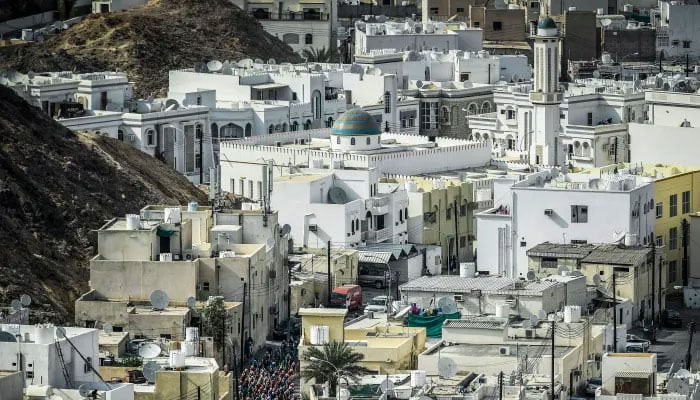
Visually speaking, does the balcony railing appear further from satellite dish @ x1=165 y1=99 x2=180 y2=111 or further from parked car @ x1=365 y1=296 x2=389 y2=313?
parked car @ x1=365 y1=296 x2=389 y2=313

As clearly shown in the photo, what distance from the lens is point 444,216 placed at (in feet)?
301

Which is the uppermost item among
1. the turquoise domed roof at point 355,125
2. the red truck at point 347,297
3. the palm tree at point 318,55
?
the turquoise domed roof at point 355,125

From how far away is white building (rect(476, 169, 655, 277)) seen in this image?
275 ft

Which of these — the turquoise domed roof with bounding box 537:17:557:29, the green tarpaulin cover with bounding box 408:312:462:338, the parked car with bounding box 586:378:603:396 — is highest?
the turquoise domed roof with bounding box 537:17:557:29

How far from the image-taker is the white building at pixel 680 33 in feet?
463

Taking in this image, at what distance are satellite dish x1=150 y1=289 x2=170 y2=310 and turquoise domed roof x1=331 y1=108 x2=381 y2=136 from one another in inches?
1028

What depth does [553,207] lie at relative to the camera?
276ft

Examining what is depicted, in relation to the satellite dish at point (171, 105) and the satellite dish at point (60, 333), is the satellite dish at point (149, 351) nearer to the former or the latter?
the satellite dish at point (60, 333)

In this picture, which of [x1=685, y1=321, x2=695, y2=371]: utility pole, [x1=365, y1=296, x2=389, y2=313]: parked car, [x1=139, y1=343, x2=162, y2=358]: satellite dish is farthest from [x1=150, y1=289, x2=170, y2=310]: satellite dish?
[x1=685, y1=321, x2=695, y2=371]: utility pole

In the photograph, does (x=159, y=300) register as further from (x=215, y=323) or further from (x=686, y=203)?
(x=686, y=203)

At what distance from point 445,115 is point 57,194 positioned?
33448 mm

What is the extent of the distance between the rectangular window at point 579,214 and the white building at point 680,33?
5710cm

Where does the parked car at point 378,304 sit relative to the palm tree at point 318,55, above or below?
below

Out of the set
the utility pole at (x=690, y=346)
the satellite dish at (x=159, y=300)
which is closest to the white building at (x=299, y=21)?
the utility pole at (x=690, y=346)
